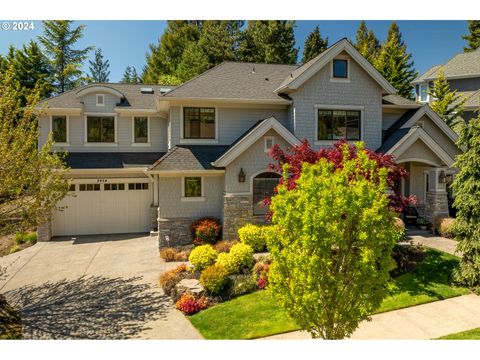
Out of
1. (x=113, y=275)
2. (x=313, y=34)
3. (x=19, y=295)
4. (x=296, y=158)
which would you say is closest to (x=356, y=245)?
(x=296, y=158)

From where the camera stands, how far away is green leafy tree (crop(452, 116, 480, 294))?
10.3 meters

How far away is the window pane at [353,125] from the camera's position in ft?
58.2

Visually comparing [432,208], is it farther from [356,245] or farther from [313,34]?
[313,34]

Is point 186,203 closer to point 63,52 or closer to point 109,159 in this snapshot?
point 109,159

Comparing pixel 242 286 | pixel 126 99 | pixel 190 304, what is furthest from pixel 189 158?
pixel 190 304

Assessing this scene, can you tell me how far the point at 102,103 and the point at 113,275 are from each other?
36.5ft

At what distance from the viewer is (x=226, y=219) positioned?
50.1 feet

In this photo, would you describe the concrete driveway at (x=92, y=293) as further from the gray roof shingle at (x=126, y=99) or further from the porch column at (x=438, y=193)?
the porch column at (x=438, y=193)

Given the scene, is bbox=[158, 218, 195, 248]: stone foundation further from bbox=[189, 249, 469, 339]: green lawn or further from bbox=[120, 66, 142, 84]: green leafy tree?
bbox=[120, 66, 142, 84]: green leafy tree

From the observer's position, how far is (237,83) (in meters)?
18.5

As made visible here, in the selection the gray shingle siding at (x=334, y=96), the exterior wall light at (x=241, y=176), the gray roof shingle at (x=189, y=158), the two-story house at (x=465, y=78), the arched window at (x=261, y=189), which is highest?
the two-story house at (x=465, y=78)

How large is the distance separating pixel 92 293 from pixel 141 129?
11394 mm

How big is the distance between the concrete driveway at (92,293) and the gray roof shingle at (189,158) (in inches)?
158

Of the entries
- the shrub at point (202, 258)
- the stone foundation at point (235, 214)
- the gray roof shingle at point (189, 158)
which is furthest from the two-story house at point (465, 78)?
the shrub at point (202, 258)
